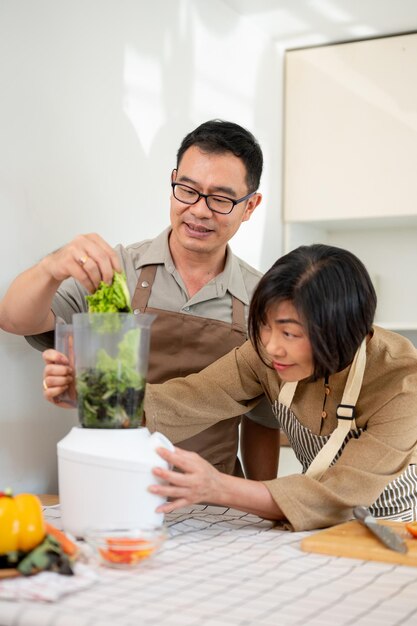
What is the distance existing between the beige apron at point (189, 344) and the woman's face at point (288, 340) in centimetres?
49

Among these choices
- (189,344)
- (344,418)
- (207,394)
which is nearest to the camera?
(344,418)

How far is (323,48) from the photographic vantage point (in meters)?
3.12

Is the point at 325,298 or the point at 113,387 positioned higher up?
the point at 325,298

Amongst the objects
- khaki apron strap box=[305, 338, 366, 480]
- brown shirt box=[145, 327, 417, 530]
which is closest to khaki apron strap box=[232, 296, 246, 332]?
brown shirt box=[145, 327, 417, 530]

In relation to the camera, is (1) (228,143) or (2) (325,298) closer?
(2) (325,298)

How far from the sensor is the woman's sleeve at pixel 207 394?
1.63 m

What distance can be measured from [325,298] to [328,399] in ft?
0.81

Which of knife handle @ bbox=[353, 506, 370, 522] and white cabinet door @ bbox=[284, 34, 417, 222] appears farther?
white cabinet door @ bbox=[284, 34, 417, 222]

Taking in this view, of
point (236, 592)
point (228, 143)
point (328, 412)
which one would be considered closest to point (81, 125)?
point (228, 143)

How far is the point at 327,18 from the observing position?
287cm

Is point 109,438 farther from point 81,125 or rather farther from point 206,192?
point 81,125

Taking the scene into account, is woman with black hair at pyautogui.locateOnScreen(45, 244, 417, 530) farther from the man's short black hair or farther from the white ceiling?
the white ceiling

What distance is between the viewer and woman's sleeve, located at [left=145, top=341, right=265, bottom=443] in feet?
5.35

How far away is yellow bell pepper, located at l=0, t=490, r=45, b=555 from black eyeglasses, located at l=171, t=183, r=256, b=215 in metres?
0.88
